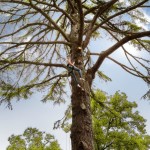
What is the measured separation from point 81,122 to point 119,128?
41.9 feet

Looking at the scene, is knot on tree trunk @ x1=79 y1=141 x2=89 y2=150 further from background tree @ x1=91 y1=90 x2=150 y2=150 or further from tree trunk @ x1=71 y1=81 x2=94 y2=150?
background tree @ x1=91 y1=90 x2=150 y2=150

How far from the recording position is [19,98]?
8516 mm

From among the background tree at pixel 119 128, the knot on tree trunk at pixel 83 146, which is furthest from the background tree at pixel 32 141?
the knot on tree trunk at pixel 83 146

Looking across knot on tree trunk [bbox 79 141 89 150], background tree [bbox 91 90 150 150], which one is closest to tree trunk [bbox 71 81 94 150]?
knot on tree trunk [bbox 79 141 89 150]

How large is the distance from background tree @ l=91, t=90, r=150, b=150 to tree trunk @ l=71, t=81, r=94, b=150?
409 inches

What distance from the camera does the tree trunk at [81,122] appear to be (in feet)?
17.7

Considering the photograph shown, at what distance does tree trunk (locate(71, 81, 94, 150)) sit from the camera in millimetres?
5395

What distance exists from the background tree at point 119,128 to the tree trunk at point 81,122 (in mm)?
10387

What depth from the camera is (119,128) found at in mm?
18031

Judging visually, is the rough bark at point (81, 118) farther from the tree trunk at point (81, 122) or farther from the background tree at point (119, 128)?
the background tree at point (119, 128)

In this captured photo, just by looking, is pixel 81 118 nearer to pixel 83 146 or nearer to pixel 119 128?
pixel 83 146

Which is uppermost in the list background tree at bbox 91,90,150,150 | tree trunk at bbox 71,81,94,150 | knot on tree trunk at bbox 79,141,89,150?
background tree at bbox 91,90,150,150

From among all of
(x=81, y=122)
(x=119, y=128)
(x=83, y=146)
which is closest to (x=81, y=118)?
(x=81, y=122)

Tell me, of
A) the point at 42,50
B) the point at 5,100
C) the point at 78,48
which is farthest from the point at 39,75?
the point at 78,48
